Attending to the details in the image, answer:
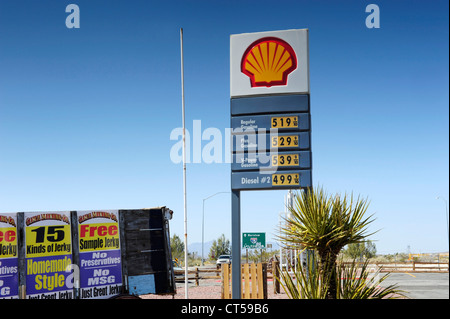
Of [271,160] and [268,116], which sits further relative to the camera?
A: [268,116]

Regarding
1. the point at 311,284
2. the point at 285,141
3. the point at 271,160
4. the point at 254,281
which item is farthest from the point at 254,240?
the point at 311,284

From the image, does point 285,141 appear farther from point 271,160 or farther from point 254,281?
point 254,281

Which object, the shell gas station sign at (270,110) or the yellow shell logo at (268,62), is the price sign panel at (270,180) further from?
the yellow shell logo at (268,62)

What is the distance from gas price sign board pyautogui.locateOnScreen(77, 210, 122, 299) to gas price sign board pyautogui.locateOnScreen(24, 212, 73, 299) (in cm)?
41

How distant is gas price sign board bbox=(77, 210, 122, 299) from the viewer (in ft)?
44.0

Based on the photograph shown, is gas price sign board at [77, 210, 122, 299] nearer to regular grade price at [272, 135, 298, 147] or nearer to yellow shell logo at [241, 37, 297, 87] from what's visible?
regular grade price at [272, 135, 298, 147]

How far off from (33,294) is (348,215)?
29.6 ft

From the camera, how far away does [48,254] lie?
42.7 ft

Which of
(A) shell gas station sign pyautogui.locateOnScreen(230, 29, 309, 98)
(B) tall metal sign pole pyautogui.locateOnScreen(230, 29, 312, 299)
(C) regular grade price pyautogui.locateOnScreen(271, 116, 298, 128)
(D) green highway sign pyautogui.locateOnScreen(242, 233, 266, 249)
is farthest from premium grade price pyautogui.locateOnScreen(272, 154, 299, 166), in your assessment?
(D) green highway sign pyautogui.locateOnScreen(242, 233, 266, 249)

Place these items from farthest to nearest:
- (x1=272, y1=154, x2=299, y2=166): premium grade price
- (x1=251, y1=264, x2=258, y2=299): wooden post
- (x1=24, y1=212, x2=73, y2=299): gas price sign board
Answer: (x1=251, y1=264, x2=258, y2=299): wooden post
(x1=272, y1=154, x2=299, y2=166): premium grade price
(x1=24, y1=212, x2=73, y2=299): gas price sign board

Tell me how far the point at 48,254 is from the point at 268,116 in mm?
7685
